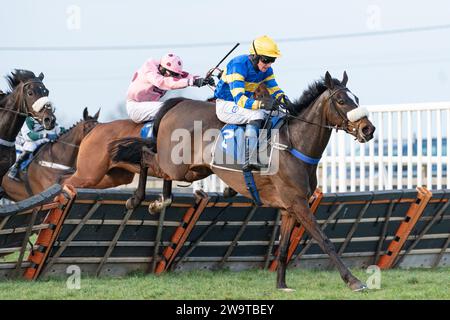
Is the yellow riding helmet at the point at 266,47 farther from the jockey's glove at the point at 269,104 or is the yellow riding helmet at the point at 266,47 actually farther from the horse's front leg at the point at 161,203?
the horse's front leg at the point at 161,203

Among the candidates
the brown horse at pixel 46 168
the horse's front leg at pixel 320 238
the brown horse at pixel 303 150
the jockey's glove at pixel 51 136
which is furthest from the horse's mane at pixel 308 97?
the jockey's glove at pixel 51 136

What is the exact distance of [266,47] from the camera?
8250 millimetres

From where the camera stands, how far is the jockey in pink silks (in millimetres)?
9430

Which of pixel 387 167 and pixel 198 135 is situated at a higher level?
pixel 198 135

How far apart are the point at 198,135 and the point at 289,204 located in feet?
4.06

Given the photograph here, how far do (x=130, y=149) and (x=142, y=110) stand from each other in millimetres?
450

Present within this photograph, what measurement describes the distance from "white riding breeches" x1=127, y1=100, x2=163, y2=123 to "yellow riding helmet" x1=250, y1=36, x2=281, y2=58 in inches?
55.6

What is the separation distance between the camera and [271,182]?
802cm

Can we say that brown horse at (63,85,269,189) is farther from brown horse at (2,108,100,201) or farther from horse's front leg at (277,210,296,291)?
horse's front leg at (277,210,296,291)

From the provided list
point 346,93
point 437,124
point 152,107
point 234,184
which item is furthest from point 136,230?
point 437,124

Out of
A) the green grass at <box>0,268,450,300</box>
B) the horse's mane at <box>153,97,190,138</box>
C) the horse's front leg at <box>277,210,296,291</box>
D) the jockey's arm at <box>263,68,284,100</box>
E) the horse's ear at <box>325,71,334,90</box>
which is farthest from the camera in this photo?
the horse's mane at <box>153,97,190,138</box>

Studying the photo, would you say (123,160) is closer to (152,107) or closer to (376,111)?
(152,107)

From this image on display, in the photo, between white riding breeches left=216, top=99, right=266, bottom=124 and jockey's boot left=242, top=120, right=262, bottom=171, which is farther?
white riding breeches left=216, top=99, right=266, bottom=124

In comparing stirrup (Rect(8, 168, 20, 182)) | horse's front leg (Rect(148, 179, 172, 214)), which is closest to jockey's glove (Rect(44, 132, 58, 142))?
stirrup (Rect(8, 168, 20, 182))
